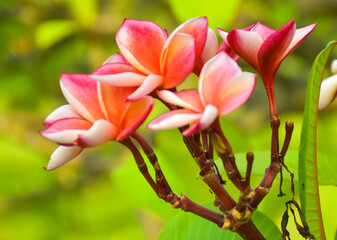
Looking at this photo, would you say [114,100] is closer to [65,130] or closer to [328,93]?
[65,130]

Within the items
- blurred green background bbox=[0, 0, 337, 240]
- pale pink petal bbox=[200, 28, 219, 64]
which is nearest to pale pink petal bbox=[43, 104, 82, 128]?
pale pink petal bbox=[200, 28, 219, 64]

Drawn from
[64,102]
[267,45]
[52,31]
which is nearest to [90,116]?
[267,45]

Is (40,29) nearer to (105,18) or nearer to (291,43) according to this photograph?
(105,18)

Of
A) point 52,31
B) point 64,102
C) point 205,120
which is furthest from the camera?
point 64,102

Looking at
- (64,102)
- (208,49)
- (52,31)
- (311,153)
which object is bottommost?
(64,102)

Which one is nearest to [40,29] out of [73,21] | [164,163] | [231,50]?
[73,21]

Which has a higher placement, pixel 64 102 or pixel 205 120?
pixel 205 120
